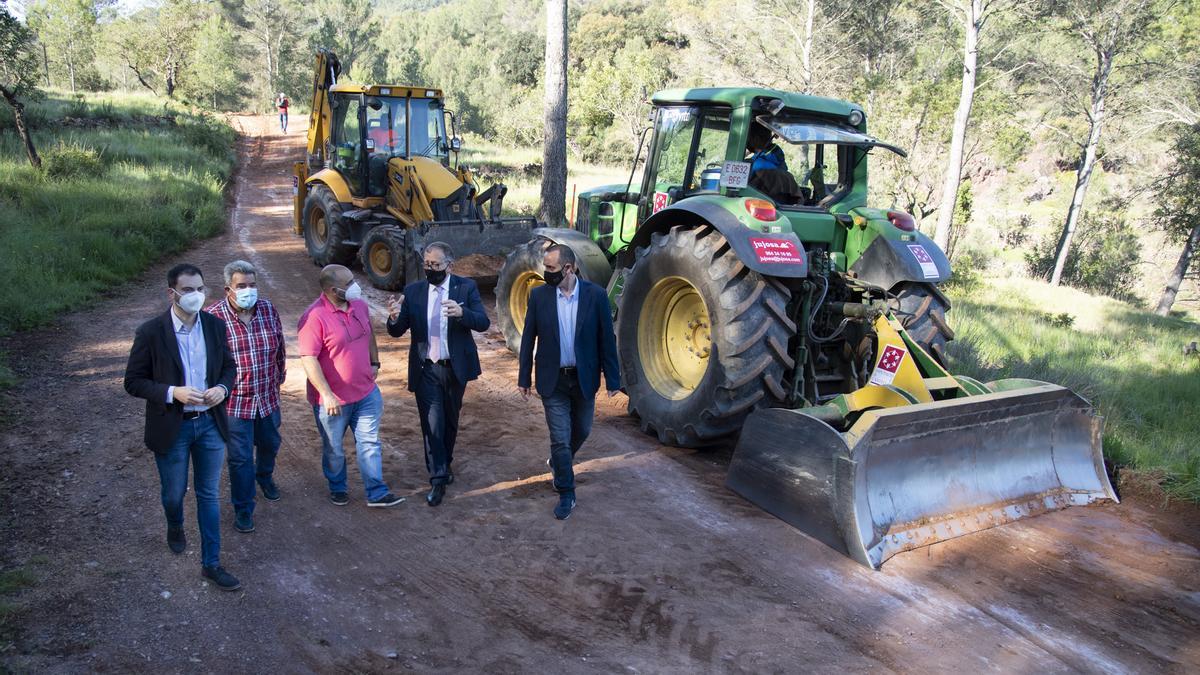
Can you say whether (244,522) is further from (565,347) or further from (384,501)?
(565,347)

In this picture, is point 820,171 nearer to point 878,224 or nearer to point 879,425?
point 878,224

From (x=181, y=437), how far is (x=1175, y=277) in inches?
1003

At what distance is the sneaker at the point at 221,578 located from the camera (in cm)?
394

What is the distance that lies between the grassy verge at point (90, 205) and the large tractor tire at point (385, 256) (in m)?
3.23

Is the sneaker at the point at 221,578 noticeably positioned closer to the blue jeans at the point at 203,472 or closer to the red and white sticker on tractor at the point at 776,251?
the blue jeans at the point at 203,472

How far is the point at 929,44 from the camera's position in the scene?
1031 inches

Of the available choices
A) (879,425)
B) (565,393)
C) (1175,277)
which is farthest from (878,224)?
(1175,277)

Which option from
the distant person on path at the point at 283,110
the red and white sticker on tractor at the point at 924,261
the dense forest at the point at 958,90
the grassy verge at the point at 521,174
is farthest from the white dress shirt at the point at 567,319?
the distant person on path at the point at 283,110

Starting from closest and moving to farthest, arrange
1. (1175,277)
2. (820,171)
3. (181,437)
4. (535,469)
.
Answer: (181,437), (535,469), (820,171), (1175,277)

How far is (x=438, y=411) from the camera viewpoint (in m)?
5.00

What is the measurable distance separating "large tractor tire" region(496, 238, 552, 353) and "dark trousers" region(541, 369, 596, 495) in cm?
276

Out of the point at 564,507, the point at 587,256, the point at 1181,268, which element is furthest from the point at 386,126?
the point at 1181,268

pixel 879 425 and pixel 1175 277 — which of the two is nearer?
pixel 879 425

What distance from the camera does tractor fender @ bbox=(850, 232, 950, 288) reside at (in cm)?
586
